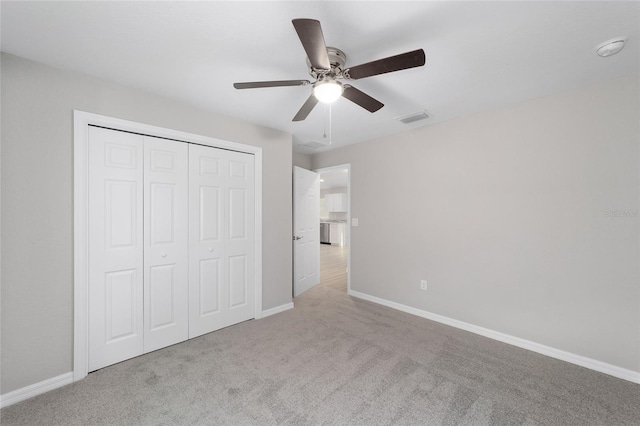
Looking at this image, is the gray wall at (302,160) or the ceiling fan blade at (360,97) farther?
the gray wall at (302,160)

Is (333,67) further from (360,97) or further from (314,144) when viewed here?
(314,144)

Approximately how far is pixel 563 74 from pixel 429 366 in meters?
2.69

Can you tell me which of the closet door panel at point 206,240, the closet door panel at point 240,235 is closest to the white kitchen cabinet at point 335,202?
the closet door panel at point 240,235

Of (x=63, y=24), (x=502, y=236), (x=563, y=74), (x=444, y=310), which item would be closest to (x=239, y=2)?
(x=63, y=24)

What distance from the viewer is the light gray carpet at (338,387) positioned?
168cm

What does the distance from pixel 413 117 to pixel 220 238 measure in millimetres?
2671

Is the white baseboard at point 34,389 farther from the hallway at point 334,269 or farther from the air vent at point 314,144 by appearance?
the air vent at point 314,144

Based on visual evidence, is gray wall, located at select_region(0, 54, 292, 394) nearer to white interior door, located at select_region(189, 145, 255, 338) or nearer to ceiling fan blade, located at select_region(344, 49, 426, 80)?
white interior door, located at select_region(189, 145, 255, 338)

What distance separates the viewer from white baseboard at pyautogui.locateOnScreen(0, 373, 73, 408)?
5.84ft

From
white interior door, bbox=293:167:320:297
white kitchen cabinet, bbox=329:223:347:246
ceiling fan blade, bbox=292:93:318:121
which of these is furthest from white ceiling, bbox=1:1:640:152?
white kitchen cabinet, bbox=329:223:347:246

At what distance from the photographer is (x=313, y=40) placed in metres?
1.27

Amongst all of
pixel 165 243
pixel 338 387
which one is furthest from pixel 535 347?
pixel 165 243

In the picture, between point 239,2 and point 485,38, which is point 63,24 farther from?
point 485,38

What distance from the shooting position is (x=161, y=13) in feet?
4.82
